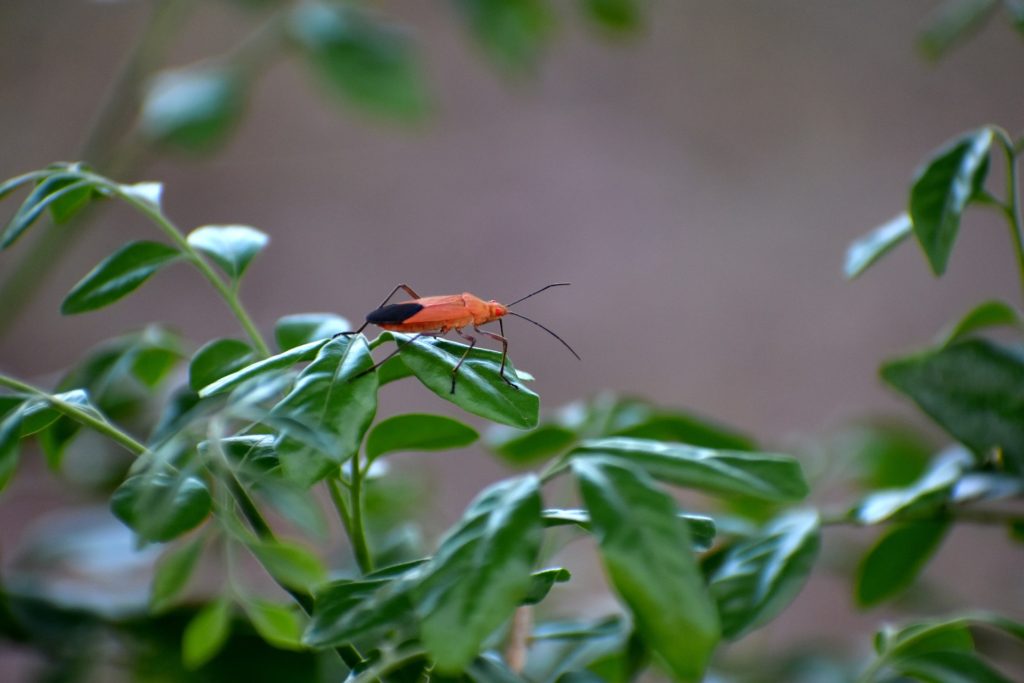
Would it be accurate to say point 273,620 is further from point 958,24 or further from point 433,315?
point 958,24

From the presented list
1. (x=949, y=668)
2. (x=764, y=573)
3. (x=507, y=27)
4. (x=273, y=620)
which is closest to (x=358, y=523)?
(x=273, y=620)

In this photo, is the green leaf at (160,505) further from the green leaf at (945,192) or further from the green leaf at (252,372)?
the green leaf at (945,192)

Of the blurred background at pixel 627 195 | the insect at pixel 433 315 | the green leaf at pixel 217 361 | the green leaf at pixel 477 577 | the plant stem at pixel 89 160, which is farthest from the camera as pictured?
the blurred background at pixel 627 195

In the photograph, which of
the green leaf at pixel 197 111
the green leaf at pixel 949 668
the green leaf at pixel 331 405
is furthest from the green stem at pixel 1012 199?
the green leaf at pixel 197 111

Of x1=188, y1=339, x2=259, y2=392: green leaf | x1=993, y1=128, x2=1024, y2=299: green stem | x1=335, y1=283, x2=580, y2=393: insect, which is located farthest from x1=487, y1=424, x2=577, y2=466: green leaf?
x1=993, y1=128, x2=1024, y2=299: green stem

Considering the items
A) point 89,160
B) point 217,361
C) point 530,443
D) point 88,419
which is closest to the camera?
point 88,419
